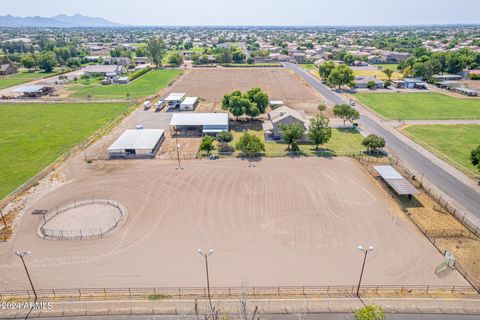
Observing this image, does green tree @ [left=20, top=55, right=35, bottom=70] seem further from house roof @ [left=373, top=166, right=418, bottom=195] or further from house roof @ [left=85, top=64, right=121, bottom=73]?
house roof @ [left=373, top=166, right=418, bottom=195]

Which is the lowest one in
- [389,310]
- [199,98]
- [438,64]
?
[389,310]

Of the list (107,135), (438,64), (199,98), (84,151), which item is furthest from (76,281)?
(438,64)

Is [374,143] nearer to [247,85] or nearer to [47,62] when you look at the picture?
[247,85]

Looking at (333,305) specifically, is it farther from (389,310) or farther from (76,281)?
(76,281)

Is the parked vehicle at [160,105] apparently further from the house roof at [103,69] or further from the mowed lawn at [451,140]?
the mowed lawn at [451,140]

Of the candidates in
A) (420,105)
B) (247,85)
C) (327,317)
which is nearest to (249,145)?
(327,317)

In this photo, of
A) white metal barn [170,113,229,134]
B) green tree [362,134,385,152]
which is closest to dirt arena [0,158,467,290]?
green tree [362,134,385,152]

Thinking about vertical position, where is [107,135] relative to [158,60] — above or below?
below
